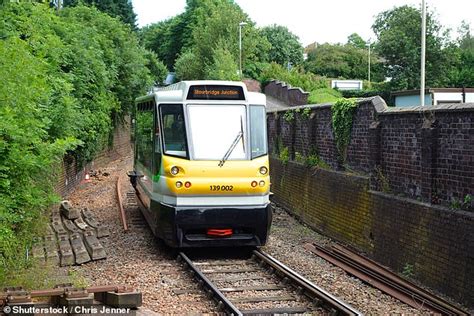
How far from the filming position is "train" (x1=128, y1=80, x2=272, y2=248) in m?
11.4

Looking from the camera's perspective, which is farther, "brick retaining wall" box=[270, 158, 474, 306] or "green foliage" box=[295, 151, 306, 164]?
"green foliage" box=[295, 151, 306, 164]

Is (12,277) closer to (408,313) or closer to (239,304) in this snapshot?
(239,304)

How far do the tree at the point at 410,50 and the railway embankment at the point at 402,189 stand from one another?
108ft

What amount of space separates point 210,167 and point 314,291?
11.3ft

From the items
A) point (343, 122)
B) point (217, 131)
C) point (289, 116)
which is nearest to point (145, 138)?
point (217, 131)

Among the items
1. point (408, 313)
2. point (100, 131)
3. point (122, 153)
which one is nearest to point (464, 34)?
point (122, 153)

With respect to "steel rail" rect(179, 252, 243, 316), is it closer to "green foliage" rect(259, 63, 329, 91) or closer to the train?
the train

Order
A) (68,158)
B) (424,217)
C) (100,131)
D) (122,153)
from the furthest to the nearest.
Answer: (122,153)
(100,131)
(68,158)
(424,217)

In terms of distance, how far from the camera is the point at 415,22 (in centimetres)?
4947

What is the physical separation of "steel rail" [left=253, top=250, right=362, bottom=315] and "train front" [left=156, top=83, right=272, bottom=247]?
0.96 m

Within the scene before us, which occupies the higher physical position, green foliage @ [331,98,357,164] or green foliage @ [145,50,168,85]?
green foliage @ [145,50,168,85]

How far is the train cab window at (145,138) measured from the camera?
13.0 m

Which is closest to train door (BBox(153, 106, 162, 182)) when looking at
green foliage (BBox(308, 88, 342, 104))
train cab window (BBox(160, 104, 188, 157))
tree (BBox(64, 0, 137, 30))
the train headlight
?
train cab window (BBox(160, 104, 188, 157))

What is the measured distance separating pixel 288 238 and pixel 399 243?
3.63 meters
